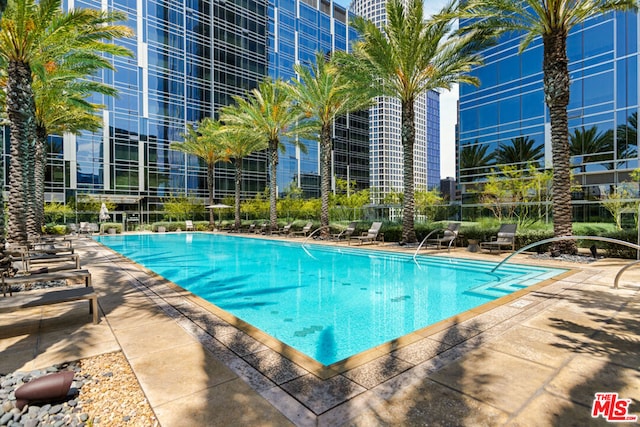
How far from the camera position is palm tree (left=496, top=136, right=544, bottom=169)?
26.1 m

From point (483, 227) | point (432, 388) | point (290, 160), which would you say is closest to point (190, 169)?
point (290, 160)

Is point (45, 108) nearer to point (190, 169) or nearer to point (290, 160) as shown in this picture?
point (190, 169)

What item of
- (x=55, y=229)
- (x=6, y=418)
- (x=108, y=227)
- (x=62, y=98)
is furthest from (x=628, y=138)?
(x=55, y=229)

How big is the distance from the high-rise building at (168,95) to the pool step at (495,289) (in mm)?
36935

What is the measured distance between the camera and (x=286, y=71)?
54.6 metres

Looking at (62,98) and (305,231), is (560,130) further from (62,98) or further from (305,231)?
(62,98)

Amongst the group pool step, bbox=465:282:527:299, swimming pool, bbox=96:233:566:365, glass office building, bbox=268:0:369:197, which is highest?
glass office building, bbox=268:0:369:197

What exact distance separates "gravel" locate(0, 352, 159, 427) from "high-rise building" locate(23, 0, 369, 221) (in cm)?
3798

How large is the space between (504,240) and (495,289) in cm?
598

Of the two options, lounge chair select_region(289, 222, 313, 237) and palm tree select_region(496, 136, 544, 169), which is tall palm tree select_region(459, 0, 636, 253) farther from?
palm tree select_region(496, 136, 544, 169)

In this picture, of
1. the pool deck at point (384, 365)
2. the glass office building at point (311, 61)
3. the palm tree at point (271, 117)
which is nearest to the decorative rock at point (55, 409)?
the pool deck at point (384, 365)

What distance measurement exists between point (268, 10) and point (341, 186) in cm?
3003

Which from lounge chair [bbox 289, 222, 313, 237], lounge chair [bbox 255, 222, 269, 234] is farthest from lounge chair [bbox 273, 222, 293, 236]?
lounge chair [bbox 255, 222, 269, 234]

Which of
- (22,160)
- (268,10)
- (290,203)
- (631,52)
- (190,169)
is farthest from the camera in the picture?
(268,10)
